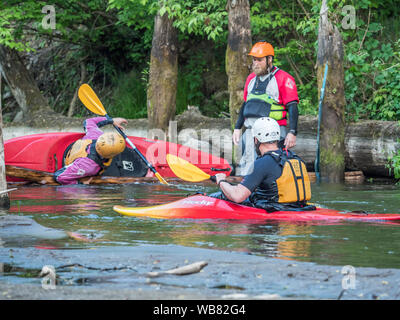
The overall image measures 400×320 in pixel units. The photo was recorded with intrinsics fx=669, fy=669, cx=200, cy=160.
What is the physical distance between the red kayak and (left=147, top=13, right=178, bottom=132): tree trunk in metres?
1.00

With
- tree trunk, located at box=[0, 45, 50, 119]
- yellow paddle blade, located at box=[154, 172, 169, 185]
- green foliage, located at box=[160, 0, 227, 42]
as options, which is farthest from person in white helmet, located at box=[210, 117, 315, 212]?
tree trunk, located at box=[0, 45, 50, 119]

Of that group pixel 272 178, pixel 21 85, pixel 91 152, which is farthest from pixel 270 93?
pixel 21 85

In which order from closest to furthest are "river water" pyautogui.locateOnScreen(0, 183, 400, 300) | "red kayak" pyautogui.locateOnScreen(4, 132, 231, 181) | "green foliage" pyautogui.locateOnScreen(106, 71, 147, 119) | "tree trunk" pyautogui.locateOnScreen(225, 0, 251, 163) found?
1. "river water" pyautogui.locateOnScreen(0, 183, 400, 300)
2. "red kayak" pyautogui.locateOnScreen(4, 132, 231, 181)
3. "tree trunk" pyautogui.locateOnScreen(225, 0, 251, 163)
4. "green foliage" pyautogui.locateOnScreen(106, 71, 147, 119)

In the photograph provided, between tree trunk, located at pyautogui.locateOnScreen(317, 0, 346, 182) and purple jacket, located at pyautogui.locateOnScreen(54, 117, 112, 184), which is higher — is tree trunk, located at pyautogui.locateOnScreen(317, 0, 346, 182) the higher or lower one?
the higher one

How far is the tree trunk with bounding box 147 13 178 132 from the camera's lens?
10.6 meters

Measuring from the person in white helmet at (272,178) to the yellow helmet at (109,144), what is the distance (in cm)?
308

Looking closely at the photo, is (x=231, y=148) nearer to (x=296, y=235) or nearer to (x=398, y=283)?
(x=296, y=235)

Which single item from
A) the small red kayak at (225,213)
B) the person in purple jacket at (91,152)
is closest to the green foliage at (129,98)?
the person in purple jacket at (91,152)

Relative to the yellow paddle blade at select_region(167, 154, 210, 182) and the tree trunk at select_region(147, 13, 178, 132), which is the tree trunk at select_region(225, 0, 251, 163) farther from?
the yellow paddle blade at select_region(167, 154, 210, 182)

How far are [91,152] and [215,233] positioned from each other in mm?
3903

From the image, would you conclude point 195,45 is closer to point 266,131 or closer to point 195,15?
point 195,15

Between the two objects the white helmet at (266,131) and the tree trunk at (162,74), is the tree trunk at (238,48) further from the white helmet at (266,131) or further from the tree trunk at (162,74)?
the white helmet at (266,131)

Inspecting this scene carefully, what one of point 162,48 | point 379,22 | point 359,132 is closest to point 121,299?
point 359,132

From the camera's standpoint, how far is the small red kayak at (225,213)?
18.9ft
